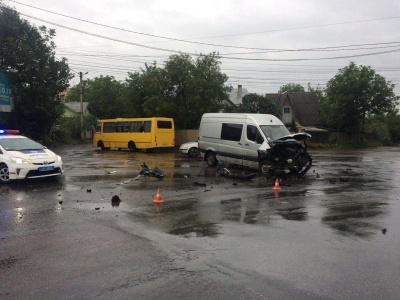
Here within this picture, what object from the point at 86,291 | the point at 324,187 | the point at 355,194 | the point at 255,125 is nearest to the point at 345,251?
the point at 86,291

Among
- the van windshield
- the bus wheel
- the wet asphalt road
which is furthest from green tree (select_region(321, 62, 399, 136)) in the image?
the wet asphalt road

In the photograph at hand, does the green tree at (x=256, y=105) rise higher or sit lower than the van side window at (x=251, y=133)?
higher

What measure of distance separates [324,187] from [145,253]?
26.8ft

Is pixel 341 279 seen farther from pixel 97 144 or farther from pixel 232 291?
pixel 97 144

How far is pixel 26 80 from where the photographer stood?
1184 inches

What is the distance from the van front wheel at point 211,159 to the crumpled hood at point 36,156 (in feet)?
24.6

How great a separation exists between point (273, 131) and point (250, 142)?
42.1 inches

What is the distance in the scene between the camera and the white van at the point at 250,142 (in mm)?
14625

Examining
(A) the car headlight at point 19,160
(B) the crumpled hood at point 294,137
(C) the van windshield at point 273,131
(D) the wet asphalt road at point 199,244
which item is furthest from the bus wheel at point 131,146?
(D) the wet asphalt road at point 199,244

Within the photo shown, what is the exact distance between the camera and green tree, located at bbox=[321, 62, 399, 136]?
45.9 metres

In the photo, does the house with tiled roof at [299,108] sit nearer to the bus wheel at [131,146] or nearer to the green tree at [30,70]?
the bus wheel at [131,146]

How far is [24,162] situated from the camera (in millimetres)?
12391

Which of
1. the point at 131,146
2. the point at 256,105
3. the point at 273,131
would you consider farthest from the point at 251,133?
the point at 256,105

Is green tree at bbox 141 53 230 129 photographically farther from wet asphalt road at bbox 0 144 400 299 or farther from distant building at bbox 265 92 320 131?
wet asphalt road at bbox 0 144 400 299
